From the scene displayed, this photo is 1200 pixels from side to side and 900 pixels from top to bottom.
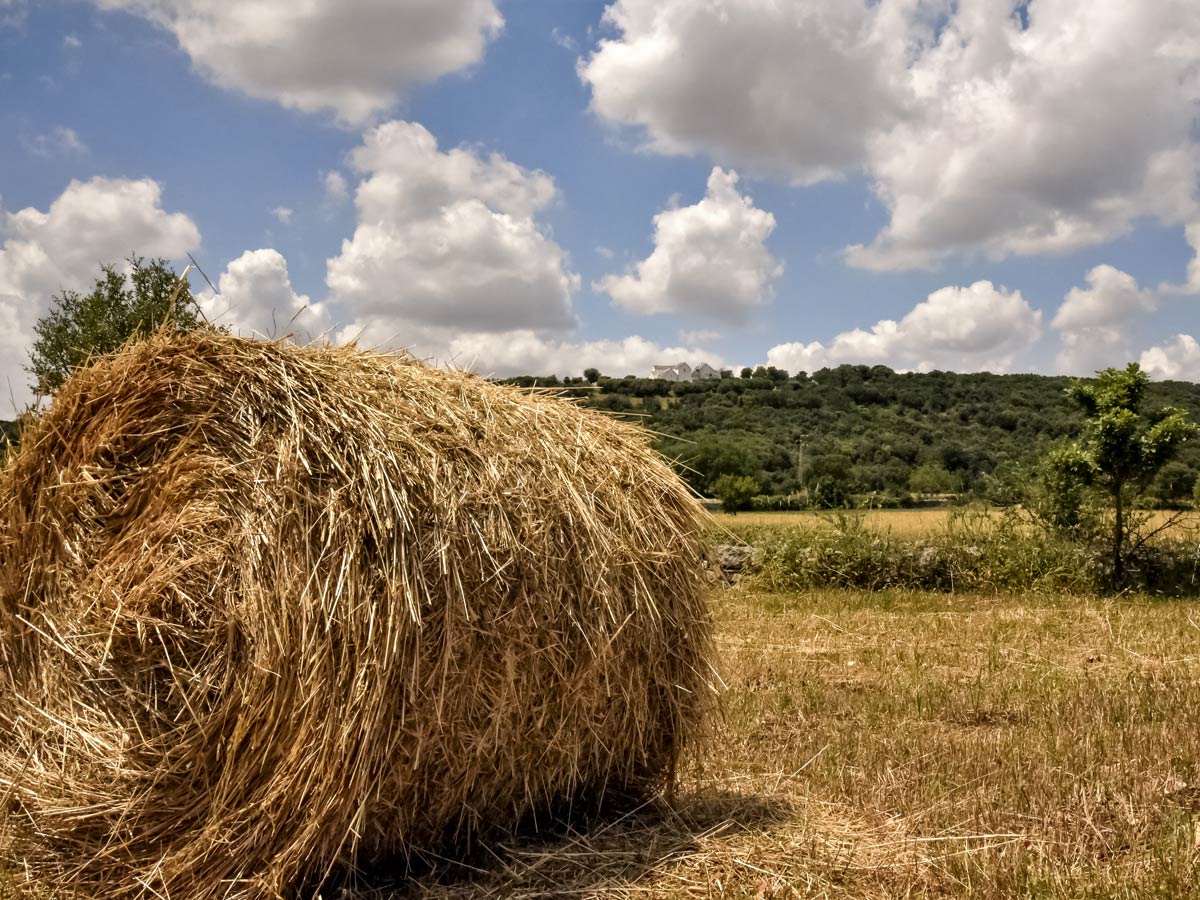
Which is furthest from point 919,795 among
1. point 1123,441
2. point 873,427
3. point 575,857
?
point 873,427

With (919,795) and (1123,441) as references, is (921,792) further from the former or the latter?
(1123,441)

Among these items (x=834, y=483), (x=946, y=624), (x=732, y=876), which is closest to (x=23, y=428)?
(x=732, y=876)

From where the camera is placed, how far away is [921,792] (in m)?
5.53

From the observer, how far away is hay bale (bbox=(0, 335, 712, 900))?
402cm

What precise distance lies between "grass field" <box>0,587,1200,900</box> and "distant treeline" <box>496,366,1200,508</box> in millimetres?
10090

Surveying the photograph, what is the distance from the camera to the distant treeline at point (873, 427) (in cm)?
2366

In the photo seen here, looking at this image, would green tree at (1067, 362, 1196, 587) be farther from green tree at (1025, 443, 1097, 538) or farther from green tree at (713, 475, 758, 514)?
green tree at (713, 475, 758, 514)

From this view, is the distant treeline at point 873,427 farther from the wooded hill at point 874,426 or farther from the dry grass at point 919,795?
the dry grass at point 919,795

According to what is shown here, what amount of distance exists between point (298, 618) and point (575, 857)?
1.76 m

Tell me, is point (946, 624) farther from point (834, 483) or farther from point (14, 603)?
point (14, 603)

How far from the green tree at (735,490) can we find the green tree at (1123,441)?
12464 mm

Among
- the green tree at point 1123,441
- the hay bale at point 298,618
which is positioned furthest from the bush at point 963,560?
the hay bale at point 298,618

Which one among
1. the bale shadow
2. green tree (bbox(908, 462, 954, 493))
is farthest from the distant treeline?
the bale shadow

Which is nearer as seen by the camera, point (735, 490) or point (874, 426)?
point (735, 490)
